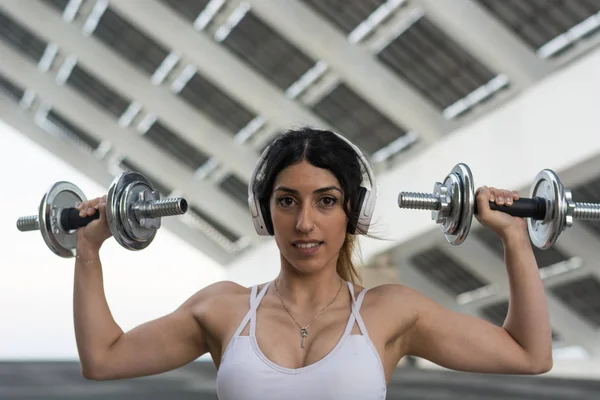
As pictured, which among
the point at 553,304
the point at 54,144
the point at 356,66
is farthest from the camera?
the point at 54,144

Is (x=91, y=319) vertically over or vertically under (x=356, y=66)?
under

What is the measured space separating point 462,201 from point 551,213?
0.88 ft

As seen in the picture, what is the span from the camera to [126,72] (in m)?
16.5

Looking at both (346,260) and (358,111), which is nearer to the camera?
(346,260)

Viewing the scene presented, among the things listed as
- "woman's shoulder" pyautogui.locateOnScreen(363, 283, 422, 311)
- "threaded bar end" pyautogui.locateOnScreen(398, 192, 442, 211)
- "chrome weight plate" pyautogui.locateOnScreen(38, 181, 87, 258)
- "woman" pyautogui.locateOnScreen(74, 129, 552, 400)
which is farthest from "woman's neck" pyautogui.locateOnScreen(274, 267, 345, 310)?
"chrome weight plate" pyautogui.locateOnScreen(38, 181, 87, 258)

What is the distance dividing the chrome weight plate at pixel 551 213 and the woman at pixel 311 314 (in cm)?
9

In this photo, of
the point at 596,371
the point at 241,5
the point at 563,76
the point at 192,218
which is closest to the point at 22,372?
the point at 241,5

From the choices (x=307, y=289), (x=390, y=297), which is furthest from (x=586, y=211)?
(x=307, y=289)

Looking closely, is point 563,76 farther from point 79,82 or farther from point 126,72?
point 79,82

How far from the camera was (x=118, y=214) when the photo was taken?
2.83 meters

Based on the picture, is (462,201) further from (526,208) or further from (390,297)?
(390,297)

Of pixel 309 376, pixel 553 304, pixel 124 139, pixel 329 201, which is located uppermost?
pixel 124 139

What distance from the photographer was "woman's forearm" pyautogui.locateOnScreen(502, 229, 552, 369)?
2.71 meters

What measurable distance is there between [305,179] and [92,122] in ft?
56.6
